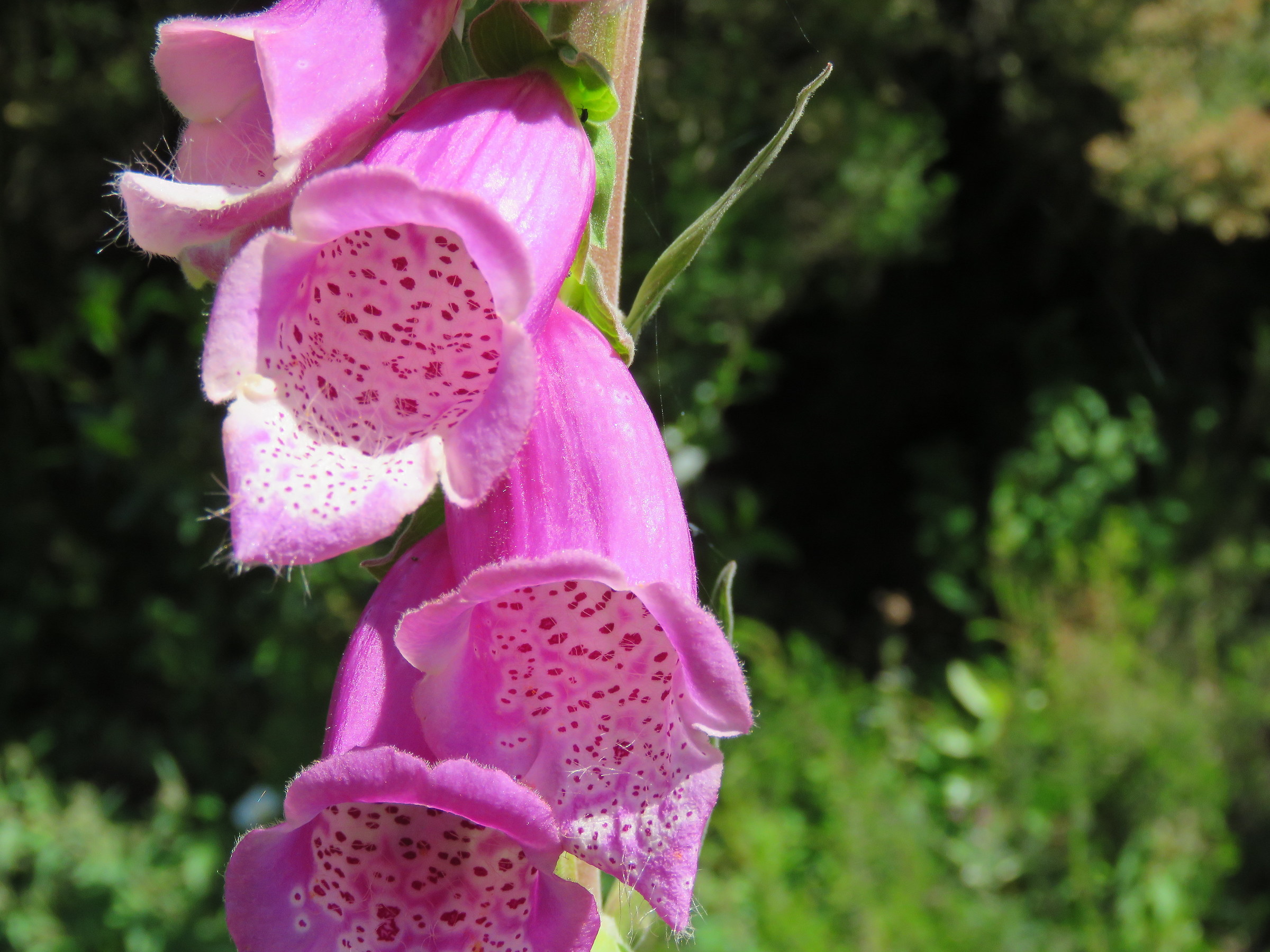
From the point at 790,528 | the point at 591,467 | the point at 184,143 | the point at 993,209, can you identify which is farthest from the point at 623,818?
the point at 790,528

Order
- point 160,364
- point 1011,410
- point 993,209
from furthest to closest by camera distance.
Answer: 1. point 1011,410
2. point 993,209
3. point 160,364

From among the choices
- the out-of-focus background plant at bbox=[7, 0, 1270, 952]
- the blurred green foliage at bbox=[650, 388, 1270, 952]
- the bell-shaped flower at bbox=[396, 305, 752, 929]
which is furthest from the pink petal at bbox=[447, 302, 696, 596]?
the blurred green foliage at bbox=[650, 388, 1270, 952]

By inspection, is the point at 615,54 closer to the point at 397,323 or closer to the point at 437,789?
the point at 397,323

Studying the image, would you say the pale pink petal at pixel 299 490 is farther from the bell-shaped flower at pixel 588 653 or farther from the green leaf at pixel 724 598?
the green leaf at pixel 724 598

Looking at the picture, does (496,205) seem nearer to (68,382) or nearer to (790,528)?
(68,382)

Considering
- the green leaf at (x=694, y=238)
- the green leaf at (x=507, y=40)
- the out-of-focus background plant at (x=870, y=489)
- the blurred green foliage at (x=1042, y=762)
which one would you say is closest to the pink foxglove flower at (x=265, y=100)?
the green leaf at (x=507, y=40)

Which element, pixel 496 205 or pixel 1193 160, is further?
pixel 1193 160

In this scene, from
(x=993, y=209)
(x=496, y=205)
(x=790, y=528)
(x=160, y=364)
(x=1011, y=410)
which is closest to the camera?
(x=496, y=205)
